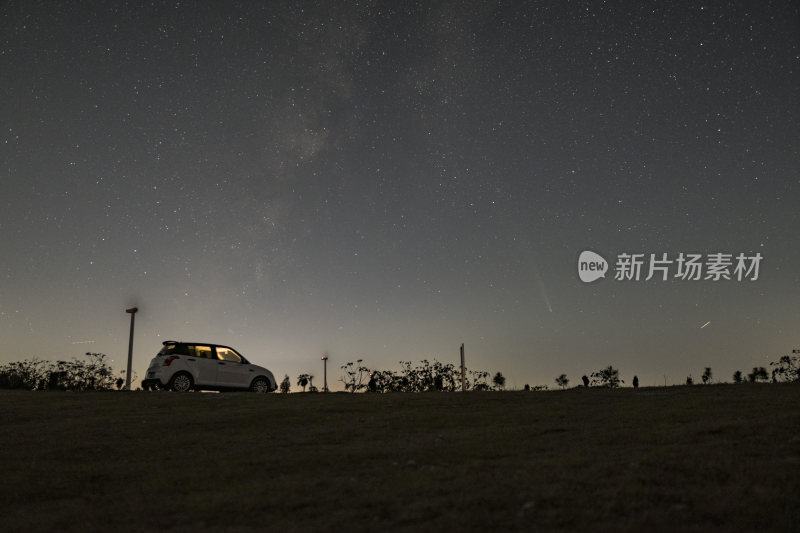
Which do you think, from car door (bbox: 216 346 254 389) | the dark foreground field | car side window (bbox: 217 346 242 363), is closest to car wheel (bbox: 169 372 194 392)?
car door (bbox: 216 346 254 389)

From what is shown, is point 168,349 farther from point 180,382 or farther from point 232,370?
point 232,370

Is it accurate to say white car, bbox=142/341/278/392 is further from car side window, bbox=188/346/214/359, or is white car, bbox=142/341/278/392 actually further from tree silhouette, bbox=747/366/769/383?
tree silhouette, bbox=747/366/769/383

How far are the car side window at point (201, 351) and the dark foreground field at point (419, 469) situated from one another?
9423mm

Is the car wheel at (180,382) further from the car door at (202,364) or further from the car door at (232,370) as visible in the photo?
the car door at (232,370)

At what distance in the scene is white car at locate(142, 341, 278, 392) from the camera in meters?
21.6

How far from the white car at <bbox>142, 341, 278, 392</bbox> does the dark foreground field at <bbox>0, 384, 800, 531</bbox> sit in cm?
918

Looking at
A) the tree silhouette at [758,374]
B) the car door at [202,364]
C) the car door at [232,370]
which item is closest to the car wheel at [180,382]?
the car door at [202,364]

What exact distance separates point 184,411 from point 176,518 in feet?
27.9

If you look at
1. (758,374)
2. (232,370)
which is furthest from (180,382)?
(758,374)

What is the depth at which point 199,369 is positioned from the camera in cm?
2189

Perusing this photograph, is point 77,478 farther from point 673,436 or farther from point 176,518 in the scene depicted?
point 673,436

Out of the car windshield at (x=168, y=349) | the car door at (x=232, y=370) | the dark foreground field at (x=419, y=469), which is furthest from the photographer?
the car door at (x=232, y=370)

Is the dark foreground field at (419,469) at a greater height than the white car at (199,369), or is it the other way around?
the white car at (199,369)

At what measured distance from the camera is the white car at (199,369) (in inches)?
849
